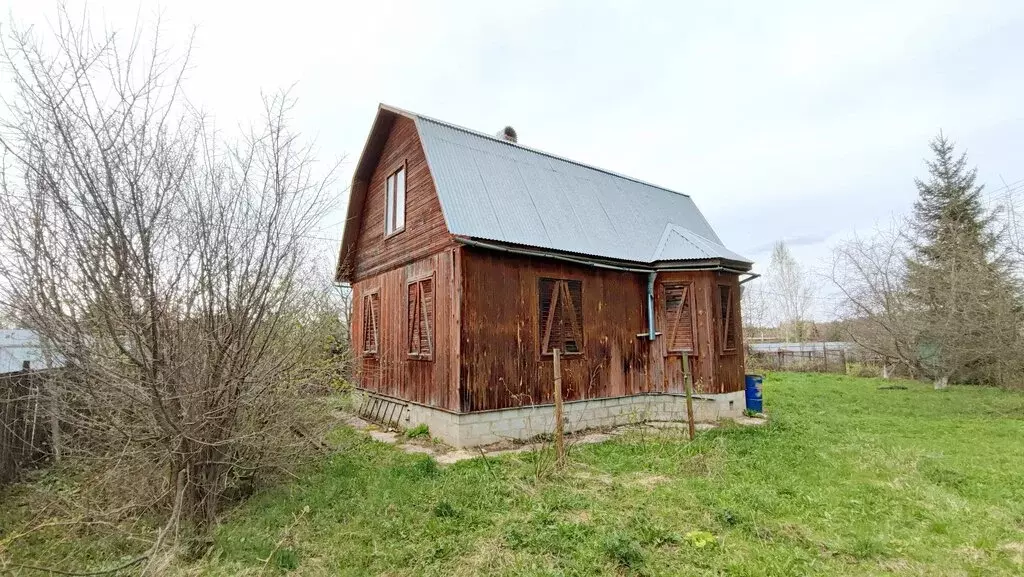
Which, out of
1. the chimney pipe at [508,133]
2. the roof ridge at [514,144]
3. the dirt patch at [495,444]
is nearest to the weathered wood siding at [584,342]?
the dirt patch at [495,444]

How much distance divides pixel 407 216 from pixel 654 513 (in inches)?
293

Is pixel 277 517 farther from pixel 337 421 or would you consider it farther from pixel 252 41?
pixel 252 41

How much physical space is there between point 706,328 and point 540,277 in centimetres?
366

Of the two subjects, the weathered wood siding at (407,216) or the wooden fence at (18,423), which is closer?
the wooden fence at (18,423)

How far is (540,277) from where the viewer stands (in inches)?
352

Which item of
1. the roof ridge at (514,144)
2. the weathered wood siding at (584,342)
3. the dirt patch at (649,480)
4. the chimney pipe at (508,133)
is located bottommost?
the dirt patch at (649,480)

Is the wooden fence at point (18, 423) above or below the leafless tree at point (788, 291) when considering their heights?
below

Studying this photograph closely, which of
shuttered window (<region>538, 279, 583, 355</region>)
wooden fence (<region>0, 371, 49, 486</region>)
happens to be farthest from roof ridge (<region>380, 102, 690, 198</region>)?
wooden fence (<region>0, 371, 49, 486</region>)

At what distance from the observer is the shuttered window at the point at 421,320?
8875 millimetres

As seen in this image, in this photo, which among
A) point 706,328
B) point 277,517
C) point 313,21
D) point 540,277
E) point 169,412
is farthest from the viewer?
point 706,328

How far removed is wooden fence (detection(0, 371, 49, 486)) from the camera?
589 centimetres

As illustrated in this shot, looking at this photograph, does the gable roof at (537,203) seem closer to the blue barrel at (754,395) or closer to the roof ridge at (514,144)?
the roof ridge at (514,144)

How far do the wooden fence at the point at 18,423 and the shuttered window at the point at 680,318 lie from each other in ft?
33.2

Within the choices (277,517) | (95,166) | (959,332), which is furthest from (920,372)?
(95,166)
